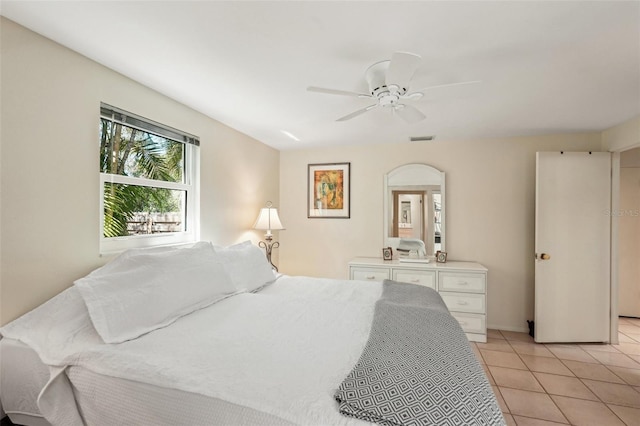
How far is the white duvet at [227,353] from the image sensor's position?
1.11 metres

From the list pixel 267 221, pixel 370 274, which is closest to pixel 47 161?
pixel 267 221

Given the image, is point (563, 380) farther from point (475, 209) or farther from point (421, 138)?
point (421, 138)

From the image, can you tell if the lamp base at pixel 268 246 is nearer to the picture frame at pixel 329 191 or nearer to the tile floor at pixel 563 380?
the picture frame at pixel 329 191

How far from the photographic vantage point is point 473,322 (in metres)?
3.41

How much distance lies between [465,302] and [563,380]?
3.36ft

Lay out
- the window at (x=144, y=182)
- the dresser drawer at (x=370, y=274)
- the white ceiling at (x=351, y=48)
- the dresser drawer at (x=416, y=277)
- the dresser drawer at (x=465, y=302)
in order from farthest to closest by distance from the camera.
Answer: the dresser drawer at (x=370, y=274) → the dresser drawer at (x=416, y=277) → the dresser drawer at (x=465, y=302) → the window at (x=144, y=182) → the white ceiling at (x=351, y=48)

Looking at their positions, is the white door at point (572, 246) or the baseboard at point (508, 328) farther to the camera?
the baseboard at point (508, 328)

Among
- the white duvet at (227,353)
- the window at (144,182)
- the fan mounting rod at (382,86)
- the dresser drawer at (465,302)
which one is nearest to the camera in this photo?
the white duvet at (227,353)

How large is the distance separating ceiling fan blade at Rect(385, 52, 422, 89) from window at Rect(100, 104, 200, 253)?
1833 mm

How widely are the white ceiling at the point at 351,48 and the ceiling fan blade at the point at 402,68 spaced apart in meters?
0.17

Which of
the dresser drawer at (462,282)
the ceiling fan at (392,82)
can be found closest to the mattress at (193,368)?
the ceiling fan at (392,82)

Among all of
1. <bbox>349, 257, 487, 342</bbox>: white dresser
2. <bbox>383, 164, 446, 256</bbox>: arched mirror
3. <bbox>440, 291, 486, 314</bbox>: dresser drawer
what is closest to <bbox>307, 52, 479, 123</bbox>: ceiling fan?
<bbox>383, 164, 446, 256</bbox>: arched mirror

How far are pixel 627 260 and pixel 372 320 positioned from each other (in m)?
4.61

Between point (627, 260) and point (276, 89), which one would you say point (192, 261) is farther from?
point (627, 260)
